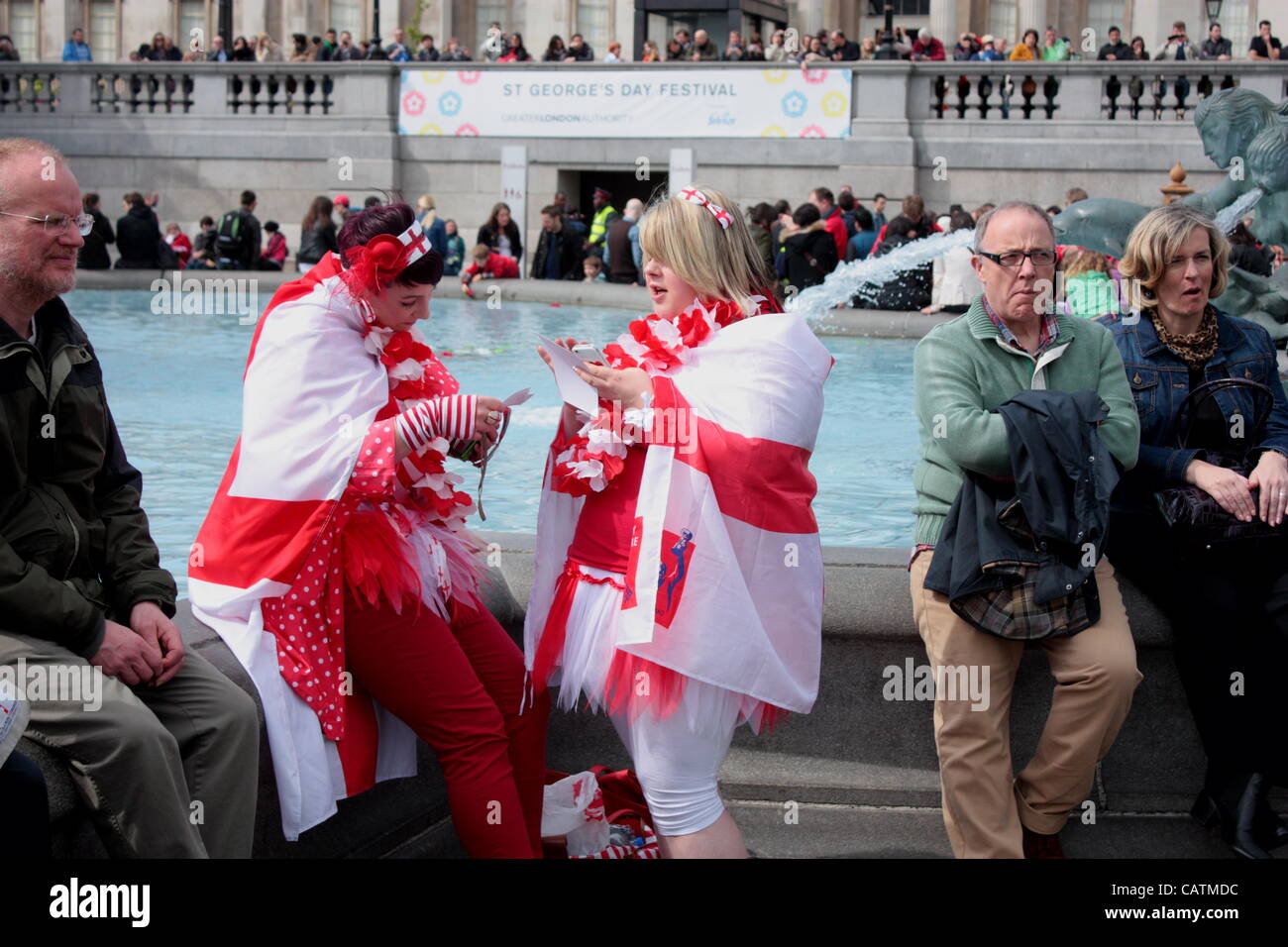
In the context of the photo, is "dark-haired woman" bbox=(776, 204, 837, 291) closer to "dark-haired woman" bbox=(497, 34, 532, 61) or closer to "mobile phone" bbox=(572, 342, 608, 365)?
"mobile phone" bbox=(572, 342, 608, 365)

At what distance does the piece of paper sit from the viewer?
11.6 ft

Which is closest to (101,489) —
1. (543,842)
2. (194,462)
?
(543,842)

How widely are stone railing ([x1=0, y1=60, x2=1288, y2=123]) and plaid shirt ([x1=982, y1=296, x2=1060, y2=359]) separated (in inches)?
853

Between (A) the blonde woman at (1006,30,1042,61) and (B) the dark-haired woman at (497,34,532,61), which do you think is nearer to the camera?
(A) the blonde woman at (1006,30,1042,61)

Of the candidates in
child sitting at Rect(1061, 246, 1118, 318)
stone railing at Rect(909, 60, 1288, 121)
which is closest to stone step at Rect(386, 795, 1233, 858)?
child sitting at Rect(1061, 246, 1118, 318)

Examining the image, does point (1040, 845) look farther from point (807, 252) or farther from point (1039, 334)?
point (807, 252)

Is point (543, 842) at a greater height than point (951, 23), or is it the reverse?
point (951, 23)

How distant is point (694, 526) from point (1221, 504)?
5.19 feet

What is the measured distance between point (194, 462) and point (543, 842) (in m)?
5.35

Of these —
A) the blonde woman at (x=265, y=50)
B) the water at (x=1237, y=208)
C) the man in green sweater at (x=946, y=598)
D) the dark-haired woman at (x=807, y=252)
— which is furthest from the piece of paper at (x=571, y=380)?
the blonde woman at (x=265, y=50)

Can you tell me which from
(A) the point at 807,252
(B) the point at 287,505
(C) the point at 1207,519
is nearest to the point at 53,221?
(B) the point at 287,505

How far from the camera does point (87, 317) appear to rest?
17.2m

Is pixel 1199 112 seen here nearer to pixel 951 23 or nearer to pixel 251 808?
pixel 251 808
